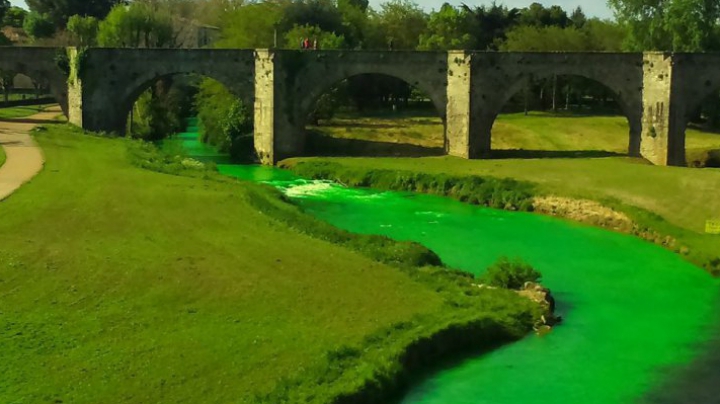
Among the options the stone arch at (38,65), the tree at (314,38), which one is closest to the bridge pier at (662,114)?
the tree at (314,38)

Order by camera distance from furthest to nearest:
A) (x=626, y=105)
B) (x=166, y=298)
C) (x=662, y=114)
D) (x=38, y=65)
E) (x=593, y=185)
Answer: (x=38, y=65)
(x=626, y=105)
(x=662, y=114)
(x=593, y=185)
(x=166, y=298)

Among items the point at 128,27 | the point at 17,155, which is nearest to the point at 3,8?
the point at 128,27

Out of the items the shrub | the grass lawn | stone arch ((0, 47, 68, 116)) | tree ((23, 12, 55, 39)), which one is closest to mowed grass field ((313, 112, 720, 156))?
stone arch ((0, 47, 68, 116))

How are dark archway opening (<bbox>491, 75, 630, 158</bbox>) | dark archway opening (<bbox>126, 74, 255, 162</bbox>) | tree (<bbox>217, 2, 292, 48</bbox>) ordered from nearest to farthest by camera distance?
dark archway opening (<bbox>491, 75, 630, 158</bbox>) < dark archway opening (<bbox>126, 74, 255, 162</bbox>) < tree (<bbox>217, 2, 292, 48</bbox>)

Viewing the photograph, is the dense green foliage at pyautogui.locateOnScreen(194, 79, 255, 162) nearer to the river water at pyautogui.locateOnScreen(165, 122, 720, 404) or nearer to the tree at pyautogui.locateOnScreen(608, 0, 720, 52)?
the river water at pyautogui.locateOnScreen(165, 122, 720, 404)

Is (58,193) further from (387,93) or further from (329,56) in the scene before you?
(387,93)

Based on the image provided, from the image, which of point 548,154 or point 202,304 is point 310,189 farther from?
point 202,304

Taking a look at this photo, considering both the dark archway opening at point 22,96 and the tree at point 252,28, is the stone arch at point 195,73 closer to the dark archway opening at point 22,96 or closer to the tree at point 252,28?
the dark archway opening at point 22,96
